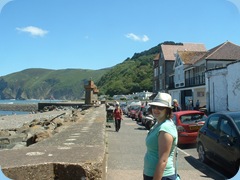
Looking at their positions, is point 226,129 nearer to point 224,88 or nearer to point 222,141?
point 222,141

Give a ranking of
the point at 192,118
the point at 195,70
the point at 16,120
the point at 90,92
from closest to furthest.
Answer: the point at 192,118
the point at 90,92
the point at 16,120
the point at 195,70

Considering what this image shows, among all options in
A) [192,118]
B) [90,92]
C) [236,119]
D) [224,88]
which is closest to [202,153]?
[236,119]

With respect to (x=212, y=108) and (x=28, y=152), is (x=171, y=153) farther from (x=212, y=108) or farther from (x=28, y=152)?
(x=212, y=108)

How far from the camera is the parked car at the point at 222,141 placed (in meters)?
5.57

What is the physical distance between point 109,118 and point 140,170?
15.9 meters

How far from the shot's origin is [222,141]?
619 cm

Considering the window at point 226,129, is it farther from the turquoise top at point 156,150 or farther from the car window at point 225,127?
the turquoise top at point 156,150

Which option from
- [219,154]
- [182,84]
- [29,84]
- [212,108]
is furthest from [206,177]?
[29,84]

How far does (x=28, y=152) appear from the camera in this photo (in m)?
3.57

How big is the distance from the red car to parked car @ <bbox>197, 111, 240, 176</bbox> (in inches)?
101

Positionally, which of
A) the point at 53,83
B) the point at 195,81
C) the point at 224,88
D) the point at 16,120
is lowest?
the point at 16,120

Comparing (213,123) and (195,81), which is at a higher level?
(195,81)

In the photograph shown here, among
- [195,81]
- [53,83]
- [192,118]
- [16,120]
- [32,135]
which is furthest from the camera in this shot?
[53,83]

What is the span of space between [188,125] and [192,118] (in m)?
0.65
